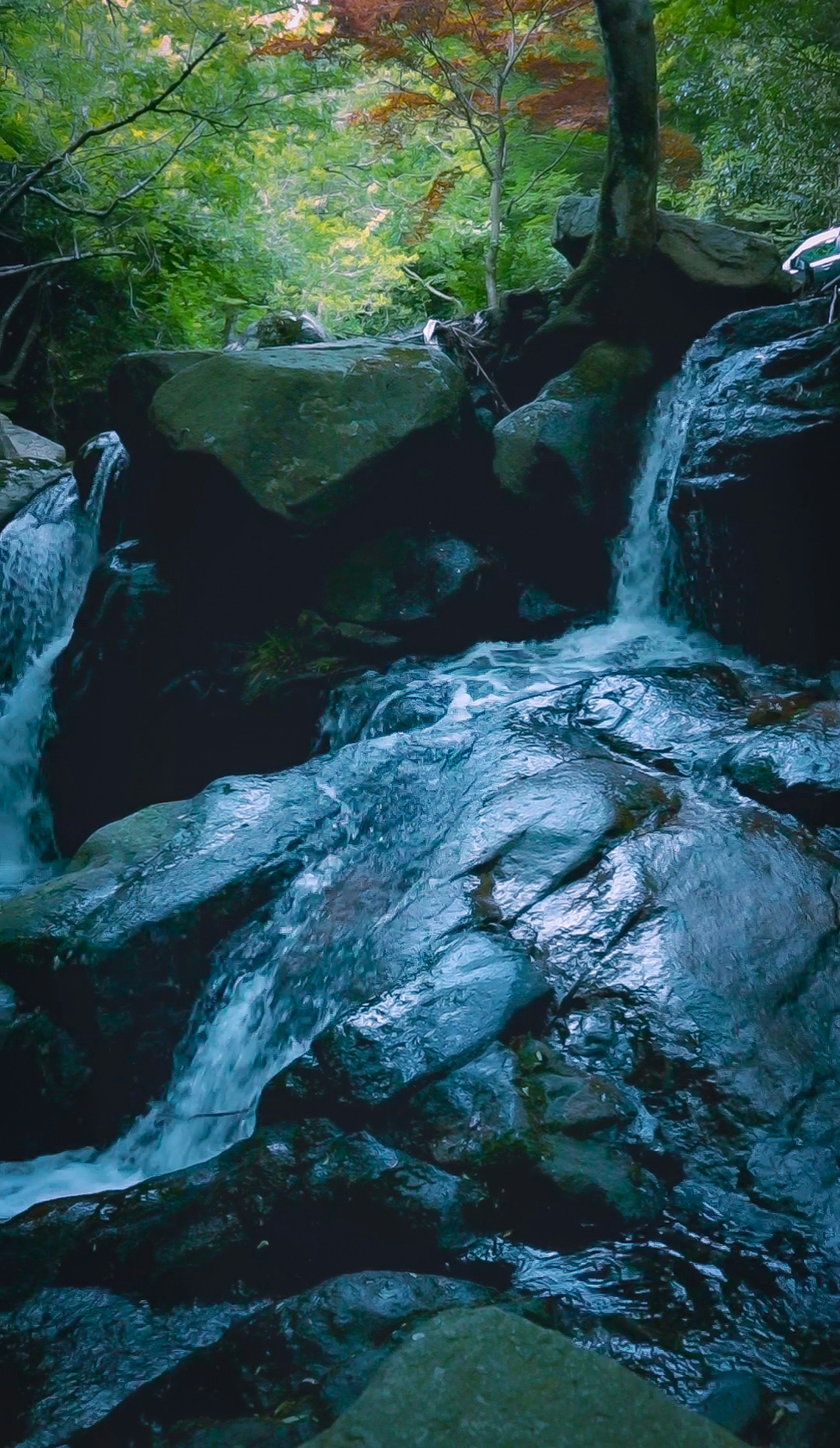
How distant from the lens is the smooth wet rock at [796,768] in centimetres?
401

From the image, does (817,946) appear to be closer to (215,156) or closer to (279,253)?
(215,156)

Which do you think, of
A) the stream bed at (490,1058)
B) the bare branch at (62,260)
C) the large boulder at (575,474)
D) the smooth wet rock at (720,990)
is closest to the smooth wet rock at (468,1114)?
the stream bed at (490,1058)

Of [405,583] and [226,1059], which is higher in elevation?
[405,583]

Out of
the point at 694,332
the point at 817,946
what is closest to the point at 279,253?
the point at 694,332

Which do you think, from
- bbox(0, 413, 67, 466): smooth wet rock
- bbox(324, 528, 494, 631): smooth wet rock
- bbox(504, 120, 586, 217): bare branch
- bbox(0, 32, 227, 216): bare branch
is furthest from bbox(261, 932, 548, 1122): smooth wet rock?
bbox(504, 120, 586, 217): bare branch

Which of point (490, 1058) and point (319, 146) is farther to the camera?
point (319, 146)

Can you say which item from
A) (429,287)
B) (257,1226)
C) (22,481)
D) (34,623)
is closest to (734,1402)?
(257,1226)

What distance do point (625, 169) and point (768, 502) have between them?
126 inches

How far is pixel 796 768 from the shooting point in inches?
164

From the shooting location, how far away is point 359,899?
434 centimetres

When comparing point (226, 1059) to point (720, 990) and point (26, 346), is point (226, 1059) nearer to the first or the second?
point (720, 990)

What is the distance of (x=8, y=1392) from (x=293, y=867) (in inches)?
89.4

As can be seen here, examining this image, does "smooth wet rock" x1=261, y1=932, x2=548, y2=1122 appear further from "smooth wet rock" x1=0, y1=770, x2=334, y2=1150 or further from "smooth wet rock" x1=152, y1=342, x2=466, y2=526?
"smooth wet rock" x1=152, y1=342, x2=466, y2=526

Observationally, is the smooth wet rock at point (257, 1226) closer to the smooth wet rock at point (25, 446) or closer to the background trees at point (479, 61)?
the smooth wet rock at point (25, 446)
